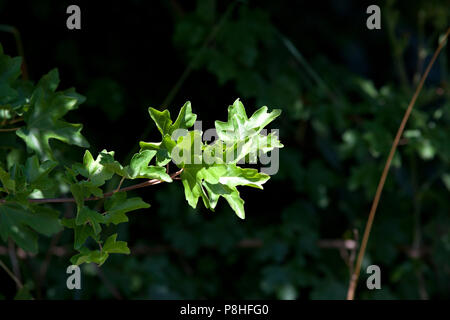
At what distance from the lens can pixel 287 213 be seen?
83.6 inches

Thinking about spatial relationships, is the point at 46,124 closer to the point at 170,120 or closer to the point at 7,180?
the point at 7,180

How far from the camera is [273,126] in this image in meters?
2.07

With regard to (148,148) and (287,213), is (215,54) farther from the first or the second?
(148,148)

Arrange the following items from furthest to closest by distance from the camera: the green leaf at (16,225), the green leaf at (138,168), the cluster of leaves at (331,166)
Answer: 1. the cluster of leaves at (331,166)
2. the green leaf at (16,225)
3. the green leaf at (138,168)

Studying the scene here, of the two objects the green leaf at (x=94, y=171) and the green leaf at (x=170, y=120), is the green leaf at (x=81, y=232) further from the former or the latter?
the green leaf at (x=170, y=120)

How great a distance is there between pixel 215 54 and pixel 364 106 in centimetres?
61

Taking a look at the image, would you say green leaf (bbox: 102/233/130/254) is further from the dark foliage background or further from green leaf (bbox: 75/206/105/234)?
the dark foliage background

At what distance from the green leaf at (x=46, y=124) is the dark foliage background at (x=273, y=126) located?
2.53ft

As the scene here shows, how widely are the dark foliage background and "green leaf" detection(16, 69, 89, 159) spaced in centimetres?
77

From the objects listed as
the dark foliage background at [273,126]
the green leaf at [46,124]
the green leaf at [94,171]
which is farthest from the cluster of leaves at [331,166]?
the green leaf at [94,171]

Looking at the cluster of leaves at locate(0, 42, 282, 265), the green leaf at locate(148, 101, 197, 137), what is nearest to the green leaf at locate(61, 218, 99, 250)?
the cluster of leaves at locate(0, 42, 282, 265)

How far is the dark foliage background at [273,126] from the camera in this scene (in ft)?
6.16

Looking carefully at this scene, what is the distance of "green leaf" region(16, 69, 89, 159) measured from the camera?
41.5 inches
